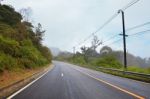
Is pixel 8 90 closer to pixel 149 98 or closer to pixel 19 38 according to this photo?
pixel 149 98

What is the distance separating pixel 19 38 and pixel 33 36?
1879 cm

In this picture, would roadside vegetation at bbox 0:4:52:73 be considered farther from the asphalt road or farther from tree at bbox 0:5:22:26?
the asphalt road

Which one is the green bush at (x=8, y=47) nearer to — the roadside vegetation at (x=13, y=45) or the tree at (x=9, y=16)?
the roadside vegetation at (x=13, y=45)

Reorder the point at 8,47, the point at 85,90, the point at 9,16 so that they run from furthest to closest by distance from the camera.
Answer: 1. the point at 9,16
2. the point at 8,47
3. the point at 85,90

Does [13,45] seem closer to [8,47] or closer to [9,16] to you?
[8,47]

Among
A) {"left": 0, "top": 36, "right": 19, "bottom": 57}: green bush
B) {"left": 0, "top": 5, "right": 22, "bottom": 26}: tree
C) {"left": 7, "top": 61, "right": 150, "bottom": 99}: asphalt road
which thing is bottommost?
{"left": 7, "top": 61, "right": 150, "bottom": 99}: asphalt road

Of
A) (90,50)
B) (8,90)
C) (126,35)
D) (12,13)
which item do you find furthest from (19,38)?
(90,50)

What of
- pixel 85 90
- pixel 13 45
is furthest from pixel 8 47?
pixel 85 90

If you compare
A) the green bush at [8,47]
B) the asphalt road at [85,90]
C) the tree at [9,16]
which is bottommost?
the asphalt road at [85,90]

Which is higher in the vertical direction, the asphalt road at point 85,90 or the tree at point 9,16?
the tree at point 9,16

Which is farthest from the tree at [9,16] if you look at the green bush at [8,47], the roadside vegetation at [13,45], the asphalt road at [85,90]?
the asphalt road at [85,90]

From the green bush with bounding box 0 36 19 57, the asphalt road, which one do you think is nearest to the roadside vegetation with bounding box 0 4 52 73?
the green bush with bounding box 0 36 19 57

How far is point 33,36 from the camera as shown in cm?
6438

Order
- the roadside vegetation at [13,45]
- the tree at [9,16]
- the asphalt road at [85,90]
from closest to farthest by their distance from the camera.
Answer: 1. the asphalt road at [85,90]
2. the roadside vegetation at [13,45]
3. the tree at [9,16]
